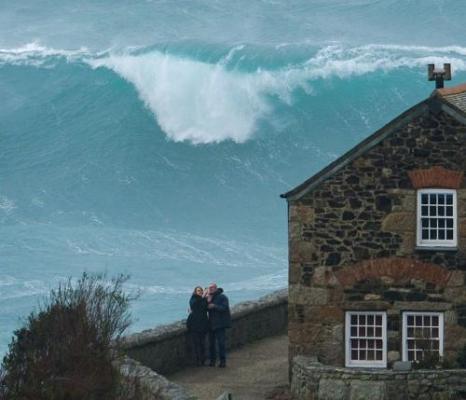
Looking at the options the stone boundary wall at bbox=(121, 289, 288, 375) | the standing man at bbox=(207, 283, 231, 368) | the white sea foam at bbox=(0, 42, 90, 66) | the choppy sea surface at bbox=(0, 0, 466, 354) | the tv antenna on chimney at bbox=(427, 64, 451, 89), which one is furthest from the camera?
the white sea foam at bbox=(0, 42, 90, 66)

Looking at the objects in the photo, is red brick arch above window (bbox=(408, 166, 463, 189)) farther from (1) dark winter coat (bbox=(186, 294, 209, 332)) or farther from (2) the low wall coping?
(2) the low wall coping

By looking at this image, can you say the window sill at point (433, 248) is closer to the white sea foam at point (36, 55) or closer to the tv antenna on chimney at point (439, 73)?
the tv antenna on chimney at point (439, 73)

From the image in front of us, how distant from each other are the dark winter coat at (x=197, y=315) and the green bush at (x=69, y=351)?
4897 millimetres

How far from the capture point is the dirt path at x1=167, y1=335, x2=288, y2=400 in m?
24.0

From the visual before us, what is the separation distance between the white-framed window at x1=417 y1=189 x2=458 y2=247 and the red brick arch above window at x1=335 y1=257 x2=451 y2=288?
370 millimetres

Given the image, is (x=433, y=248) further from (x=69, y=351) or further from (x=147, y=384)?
(x=69, y=351)

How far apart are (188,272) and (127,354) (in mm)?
36910

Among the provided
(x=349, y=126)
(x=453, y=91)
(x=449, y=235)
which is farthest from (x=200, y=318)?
(x=349, y=126)

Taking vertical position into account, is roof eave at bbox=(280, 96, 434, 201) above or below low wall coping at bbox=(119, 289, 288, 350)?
above

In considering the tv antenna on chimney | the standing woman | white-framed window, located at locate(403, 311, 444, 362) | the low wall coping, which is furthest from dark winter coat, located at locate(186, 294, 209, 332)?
the tv antenna on chimney

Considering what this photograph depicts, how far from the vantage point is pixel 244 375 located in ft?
83.2

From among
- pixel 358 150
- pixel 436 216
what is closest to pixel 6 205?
pixel 358 150

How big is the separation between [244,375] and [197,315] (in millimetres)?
1266

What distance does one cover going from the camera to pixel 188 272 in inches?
2383
